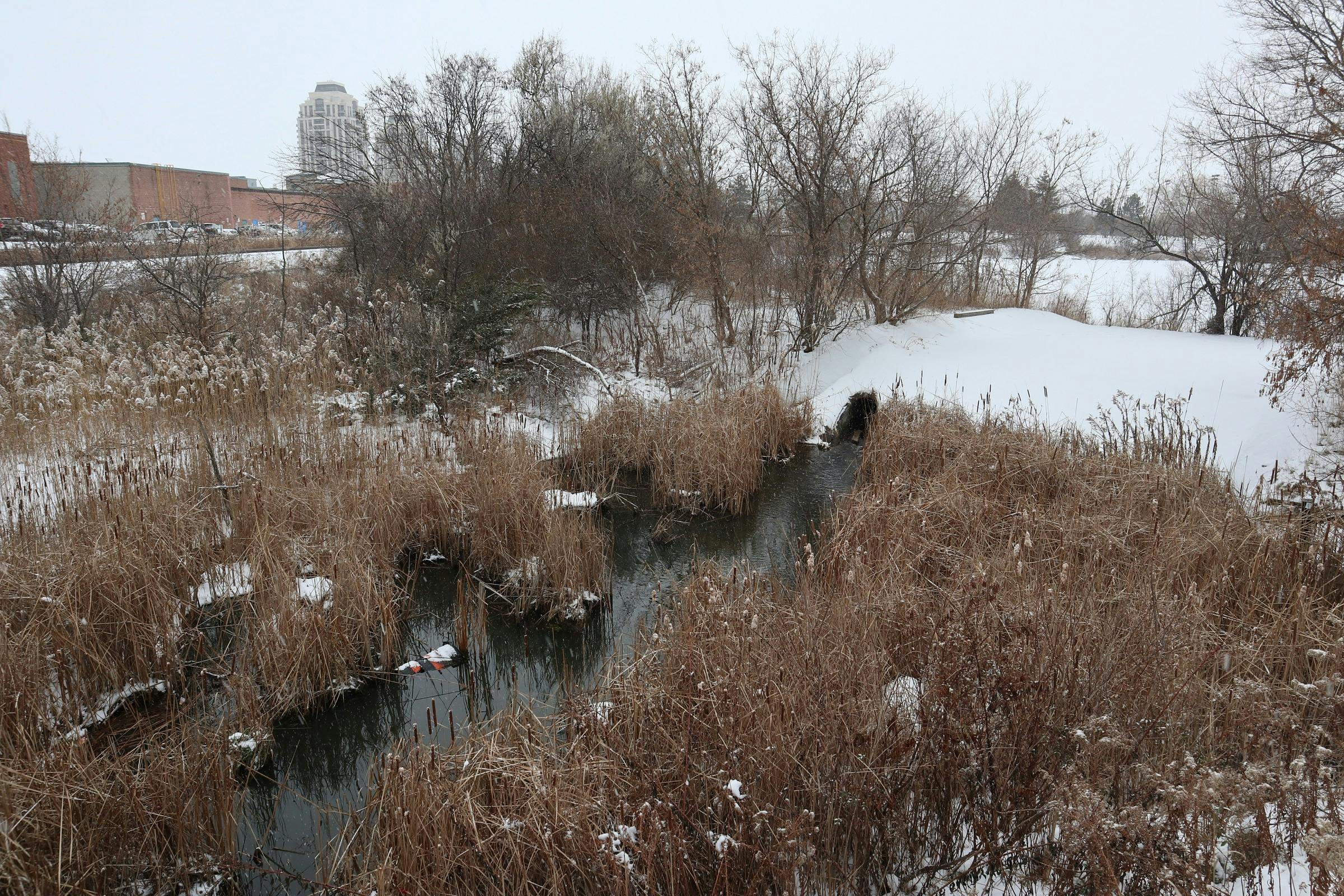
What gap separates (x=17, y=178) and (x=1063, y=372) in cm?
1849

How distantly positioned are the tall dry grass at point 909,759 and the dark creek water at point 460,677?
0.35 meters

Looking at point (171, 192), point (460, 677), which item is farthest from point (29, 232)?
point (171, 192)

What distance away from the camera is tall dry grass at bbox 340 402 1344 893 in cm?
209

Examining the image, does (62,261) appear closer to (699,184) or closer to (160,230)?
(160,230)

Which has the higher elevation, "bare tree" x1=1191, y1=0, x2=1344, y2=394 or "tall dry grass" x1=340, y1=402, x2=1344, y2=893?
"bare tree" x1=1191, y1=0, x2=1344, y2=394

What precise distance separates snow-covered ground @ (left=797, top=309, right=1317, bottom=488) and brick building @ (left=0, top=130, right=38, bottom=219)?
1182cm

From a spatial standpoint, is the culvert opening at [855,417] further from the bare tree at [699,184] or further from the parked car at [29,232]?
the parked car at [29,232]

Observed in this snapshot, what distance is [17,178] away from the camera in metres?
14.3

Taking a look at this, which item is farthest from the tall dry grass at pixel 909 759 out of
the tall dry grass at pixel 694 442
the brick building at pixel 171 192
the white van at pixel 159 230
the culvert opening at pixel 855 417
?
the brick building at pixel 171 192

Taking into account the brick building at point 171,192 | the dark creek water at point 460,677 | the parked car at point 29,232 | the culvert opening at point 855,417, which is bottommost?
the dark creek water at point 460,677

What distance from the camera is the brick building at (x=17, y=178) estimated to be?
37.5 feet

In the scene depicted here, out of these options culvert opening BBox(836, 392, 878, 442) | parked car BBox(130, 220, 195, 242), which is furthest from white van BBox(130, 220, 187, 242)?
culvert opening BBox(836, 392, 878, 442)

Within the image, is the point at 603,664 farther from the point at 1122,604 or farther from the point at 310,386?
the point at 310,386

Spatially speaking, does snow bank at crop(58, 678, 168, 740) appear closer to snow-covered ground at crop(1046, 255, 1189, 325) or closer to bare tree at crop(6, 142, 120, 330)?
bare tree at crop(6, 142, 120, 330)
